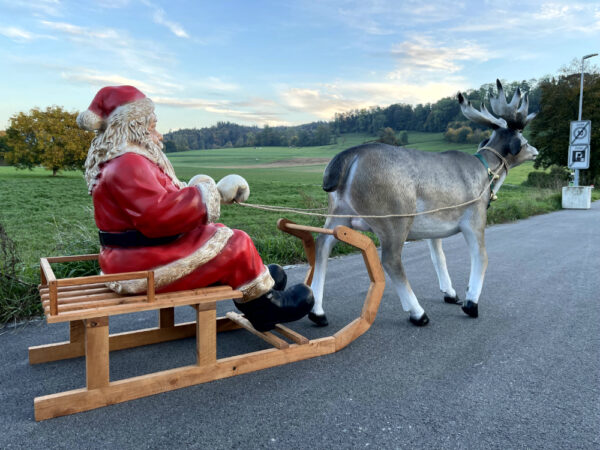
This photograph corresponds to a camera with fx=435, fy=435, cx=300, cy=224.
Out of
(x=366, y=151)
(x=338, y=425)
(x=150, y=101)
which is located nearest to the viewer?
(x=338, y=425)

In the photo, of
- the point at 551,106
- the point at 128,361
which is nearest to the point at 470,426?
the point at 128,361

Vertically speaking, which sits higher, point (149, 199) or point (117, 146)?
point (117, 146)

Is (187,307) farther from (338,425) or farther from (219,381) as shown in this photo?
(338,425)

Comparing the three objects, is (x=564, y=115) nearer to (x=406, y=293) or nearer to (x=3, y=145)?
(x=406, y=293)

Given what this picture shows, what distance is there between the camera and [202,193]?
7.84 feet

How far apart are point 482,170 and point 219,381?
2.85 m

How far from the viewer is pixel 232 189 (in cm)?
253

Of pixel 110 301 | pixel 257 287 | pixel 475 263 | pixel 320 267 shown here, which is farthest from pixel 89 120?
pixel 475 263

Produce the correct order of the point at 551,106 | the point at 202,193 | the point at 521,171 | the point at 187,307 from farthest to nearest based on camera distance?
1. the point at 521,171
2. the point at 551,106
3. the point at 187,307
4. the point at 202,193

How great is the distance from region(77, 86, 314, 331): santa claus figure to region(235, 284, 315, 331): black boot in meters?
0.13

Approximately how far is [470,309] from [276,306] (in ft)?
6.35

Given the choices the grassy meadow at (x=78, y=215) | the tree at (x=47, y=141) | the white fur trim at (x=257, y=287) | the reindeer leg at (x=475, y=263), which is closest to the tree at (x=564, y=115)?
the grassy meadow at (x=78, y=215)

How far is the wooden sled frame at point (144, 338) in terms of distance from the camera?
2.23 meters

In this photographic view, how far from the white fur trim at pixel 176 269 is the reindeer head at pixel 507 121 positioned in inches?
104
